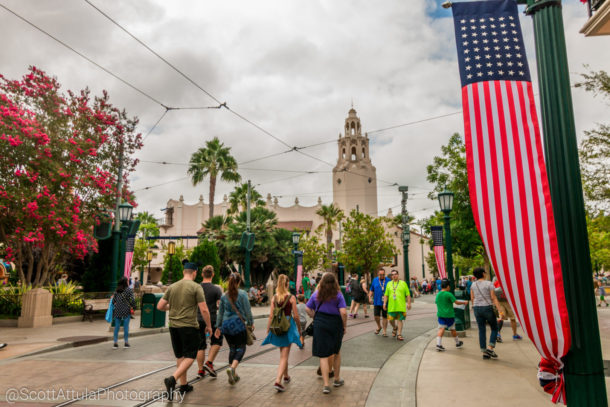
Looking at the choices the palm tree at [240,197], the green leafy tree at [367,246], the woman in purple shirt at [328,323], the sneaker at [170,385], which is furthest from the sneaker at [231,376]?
the palm tree at [240,197]

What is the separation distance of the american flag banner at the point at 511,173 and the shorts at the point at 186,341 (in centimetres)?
421

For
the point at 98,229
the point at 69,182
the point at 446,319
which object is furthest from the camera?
the point at 98,229

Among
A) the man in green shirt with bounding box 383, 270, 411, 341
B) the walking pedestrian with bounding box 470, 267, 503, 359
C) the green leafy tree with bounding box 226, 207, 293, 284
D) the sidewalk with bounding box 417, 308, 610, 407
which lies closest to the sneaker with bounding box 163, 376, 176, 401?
the sidewalk with bounding box 417, 308, 610, 407

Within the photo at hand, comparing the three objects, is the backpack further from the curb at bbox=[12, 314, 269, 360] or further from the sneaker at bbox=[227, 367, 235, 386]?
the curb at bbox=[12, 314, 269, 360]

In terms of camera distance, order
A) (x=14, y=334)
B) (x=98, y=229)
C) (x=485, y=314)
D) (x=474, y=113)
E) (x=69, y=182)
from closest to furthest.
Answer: (x=474, y=113)
(x=485, y=314)
(x=14, y=334)
(x=69, y=182)
(x=98, y=229)

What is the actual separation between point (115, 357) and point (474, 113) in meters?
8.34

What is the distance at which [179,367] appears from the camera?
5699 millimetres

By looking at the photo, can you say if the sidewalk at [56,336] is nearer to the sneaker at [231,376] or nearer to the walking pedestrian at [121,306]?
the walking pedestrian at [121,306]

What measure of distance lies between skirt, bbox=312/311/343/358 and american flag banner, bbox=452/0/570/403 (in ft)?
10.7

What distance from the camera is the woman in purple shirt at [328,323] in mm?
5898

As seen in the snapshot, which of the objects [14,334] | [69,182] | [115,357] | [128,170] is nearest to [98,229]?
[69,182]

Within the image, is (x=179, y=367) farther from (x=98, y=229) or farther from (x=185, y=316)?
(x=98, y=229)

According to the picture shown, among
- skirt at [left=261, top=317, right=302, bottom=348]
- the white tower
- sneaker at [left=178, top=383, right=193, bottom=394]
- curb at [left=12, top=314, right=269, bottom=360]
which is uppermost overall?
the white tower

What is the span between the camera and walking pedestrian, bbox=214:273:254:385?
6.56 m
